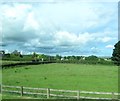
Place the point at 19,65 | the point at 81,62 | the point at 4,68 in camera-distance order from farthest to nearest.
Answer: the point at 81,62, the point at 19,65, the point at 4,68

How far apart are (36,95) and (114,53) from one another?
233ft

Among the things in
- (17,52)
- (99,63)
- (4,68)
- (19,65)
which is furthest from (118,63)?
(17,52)

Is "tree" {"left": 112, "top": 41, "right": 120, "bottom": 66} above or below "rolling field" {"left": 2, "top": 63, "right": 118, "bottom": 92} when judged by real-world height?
above

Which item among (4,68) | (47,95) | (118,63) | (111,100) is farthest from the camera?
(118,63)

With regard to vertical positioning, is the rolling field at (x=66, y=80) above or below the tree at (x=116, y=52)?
below

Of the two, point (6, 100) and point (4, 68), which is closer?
point (6, 100)

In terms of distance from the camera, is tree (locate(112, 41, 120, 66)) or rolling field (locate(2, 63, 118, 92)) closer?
rolling field (locate(2, 63, 118, 92))

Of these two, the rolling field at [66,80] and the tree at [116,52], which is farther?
the tree at [116,52]

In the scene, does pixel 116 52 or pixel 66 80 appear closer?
pixel 66 80

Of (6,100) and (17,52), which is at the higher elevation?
(17,52)

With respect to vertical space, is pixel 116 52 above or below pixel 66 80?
above

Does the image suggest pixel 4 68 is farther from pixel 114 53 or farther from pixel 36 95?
pixel 114 53

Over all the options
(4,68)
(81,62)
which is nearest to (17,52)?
(81,62)

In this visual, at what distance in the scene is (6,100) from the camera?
2191 centimetres
